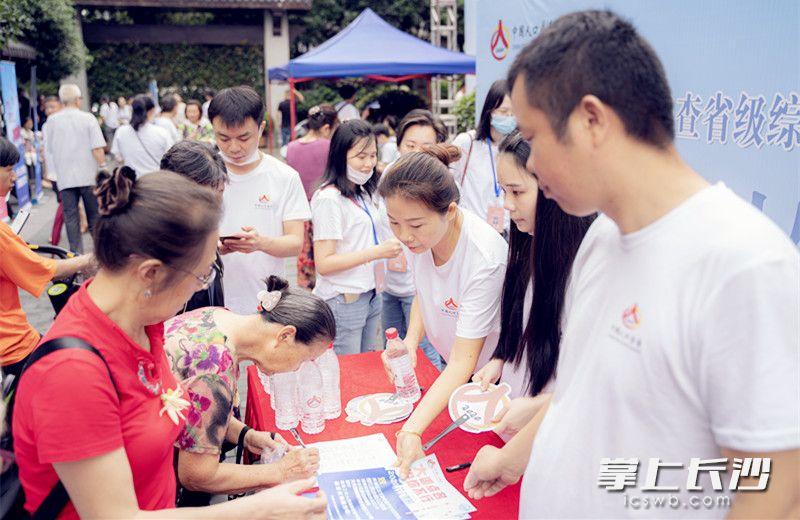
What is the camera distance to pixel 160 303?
1.21 metres

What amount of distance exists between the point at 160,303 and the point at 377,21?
9.43 meters

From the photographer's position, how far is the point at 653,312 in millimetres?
842

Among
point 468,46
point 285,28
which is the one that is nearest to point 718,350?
point 468,46

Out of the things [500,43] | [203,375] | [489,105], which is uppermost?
[500,43]

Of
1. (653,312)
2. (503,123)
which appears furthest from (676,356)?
(503,123)

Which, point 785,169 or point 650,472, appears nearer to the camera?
point 650,472

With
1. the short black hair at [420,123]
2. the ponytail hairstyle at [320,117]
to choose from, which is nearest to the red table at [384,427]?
the short black hair at [420,123]

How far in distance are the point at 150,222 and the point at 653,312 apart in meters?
0.86

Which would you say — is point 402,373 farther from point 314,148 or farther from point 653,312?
point 314,148

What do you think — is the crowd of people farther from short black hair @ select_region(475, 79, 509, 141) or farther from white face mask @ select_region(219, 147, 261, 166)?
short black hair @ select_region(475, 79, 509, 141)

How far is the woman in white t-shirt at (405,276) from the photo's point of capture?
3102mm

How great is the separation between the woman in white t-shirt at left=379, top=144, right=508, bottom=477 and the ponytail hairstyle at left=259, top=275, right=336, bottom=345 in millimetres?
358

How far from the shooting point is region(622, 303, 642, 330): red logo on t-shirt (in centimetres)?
87

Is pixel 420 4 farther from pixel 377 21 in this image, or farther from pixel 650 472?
pixel 650 472
